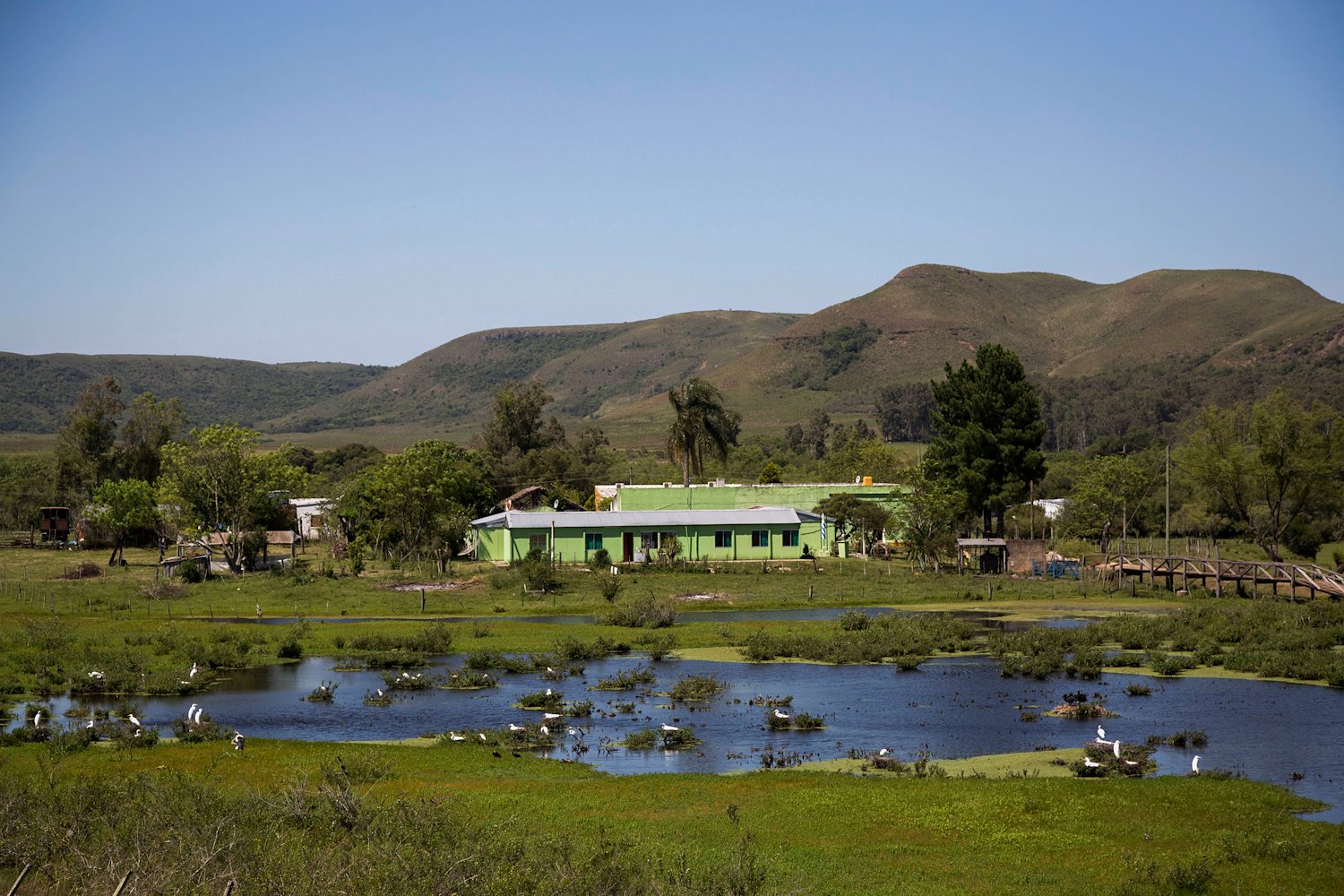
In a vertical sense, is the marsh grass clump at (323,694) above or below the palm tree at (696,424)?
below

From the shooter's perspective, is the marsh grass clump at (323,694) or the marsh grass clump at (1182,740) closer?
the marsh grass clump at (1182,740)

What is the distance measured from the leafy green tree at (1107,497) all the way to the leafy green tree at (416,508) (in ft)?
121

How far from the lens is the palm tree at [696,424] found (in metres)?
84.2

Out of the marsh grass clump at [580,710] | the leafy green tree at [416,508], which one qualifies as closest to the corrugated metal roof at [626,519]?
the leafy green tree at [416,508]

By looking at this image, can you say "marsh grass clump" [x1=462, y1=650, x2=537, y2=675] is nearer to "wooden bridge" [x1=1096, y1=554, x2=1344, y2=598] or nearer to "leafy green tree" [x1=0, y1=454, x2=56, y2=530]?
"wooden bridge" [x1=1096, y1=554, x2=1344, y2=598]

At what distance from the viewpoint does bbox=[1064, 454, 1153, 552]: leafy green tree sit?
73.9 m

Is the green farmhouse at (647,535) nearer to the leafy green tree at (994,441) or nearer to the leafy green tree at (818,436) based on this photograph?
the leafy green tree at (994,441)

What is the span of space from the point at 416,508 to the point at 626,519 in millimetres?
11596

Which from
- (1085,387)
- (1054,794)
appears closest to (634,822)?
(1054,794)

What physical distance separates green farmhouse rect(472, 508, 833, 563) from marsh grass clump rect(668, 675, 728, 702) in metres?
34.9

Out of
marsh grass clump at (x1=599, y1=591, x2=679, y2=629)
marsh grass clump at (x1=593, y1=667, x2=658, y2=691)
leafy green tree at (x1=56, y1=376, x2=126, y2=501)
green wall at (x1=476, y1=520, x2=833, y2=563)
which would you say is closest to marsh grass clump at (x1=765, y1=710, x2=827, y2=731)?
marsh grass clump at (x1=593, y1=667, x2=658, y2=691)

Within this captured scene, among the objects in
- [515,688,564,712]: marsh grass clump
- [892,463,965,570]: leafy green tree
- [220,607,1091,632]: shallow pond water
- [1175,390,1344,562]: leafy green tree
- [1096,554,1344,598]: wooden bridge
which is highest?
[1175,390,1344,562]: leafy green tree

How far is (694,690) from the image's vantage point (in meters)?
32.2

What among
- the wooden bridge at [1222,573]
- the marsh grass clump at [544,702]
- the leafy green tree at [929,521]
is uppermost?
the leafy green tree at [929,521]
